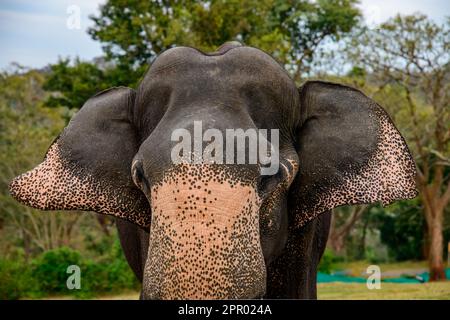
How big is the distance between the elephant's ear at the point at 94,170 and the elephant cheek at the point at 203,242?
92 centimetres

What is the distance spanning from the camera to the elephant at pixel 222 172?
3.03 meters

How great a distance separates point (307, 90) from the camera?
4324 mm

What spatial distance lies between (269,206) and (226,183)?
517 mm

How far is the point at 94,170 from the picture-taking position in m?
4.15

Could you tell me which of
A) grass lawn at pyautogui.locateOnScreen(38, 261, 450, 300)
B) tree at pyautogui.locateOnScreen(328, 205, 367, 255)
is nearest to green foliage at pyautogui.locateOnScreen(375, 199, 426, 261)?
tree at pyautogui.locateOnScreen(328, 205, 367, 255)

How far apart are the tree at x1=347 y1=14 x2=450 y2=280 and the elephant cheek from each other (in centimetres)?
2019

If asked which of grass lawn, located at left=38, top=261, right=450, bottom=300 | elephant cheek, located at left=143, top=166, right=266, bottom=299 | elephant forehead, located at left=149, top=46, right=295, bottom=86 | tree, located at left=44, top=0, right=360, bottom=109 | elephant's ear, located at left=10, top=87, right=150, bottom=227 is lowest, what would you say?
grass lawn, located at left=38, top=261, right=450, bottom=300

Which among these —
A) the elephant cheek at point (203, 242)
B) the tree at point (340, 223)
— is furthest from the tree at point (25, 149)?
the elephant cheek at point (203, 242)

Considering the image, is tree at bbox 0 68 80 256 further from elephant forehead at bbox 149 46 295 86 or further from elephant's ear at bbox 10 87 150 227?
elephant forehead at bbox 149 46 295 86

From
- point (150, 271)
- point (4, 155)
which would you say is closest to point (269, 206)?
point (150, 271)

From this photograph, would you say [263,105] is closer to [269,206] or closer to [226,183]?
[269,206]

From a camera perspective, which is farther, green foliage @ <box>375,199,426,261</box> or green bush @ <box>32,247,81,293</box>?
green foliage @ <box>375,199,426,261</box>

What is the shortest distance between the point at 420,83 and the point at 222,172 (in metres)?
21.9

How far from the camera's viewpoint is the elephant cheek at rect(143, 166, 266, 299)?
2.97m
